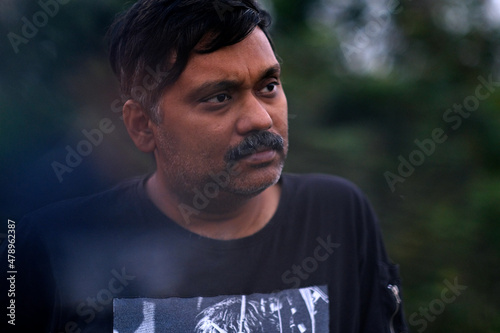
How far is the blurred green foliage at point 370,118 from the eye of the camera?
185cm

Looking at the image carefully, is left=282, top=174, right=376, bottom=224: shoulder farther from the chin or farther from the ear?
the ear

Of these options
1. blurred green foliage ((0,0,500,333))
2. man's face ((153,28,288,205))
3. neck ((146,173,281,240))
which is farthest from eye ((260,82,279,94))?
blurred green foliage ((0,0,500,333))

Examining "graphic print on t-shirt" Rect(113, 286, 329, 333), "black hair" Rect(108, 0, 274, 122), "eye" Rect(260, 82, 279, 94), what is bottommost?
"graphic print on t-shirt" Rect(113, 286, 329, 333)

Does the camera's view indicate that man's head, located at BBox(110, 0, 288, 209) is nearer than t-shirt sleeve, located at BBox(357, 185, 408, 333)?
Yes

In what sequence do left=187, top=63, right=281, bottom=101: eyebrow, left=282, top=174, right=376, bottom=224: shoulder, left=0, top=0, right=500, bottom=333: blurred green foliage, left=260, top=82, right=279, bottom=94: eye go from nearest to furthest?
1. left=187, top=63, right=281, bottom=101: eyebrow
2. left=260, top=82, right=279, bottom=94: eye
3. left=0, top=0, right=500, bottom=333: blurred green foliage
4. left=282, top=174, right=376, bottom=224: shoulder

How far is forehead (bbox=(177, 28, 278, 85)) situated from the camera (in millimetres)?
1604

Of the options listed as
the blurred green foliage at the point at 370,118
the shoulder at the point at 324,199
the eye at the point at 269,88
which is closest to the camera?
the eye at the point at 269,88

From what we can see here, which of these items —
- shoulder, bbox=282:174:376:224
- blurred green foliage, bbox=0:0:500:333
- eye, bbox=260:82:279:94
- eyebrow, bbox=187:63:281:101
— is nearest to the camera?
eyebrow, bbox=187:63:281:101

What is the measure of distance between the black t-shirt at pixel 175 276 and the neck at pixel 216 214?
37mm

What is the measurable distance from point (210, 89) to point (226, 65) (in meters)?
0.09

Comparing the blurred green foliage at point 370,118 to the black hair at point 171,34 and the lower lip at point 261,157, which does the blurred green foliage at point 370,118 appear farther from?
the lower lip at point 261,157

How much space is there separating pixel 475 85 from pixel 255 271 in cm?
304

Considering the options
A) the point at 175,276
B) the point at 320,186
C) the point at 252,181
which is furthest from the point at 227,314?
the point at 320,186


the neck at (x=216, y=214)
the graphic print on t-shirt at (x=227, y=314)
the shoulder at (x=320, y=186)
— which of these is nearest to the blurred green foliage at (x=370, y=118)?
the neck at (x=216, y=214)
